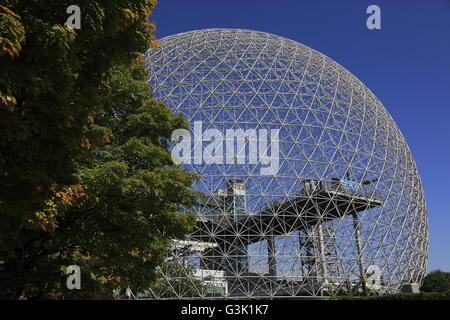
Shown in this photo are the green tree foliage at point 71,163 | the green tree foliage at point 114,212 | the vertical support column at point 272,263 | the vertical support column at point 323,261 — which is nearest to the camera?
the green tree foliage at point 71,163

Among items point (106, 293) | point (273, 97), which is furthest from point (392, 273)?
point (106, 293)

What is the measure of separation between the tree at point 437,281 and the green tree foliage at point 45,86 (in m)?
41.7

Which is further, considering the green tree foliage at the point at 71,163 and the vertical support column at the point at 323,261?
the vertical support column at the point at 323,261

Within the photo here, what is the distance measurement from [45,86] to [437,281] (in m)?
45.9

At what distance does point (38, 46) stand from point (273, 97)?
21875 mm

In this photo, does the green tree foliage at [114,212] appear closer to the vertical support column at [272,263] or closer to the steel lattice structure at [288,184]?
the steel lattice structure at [288,184]

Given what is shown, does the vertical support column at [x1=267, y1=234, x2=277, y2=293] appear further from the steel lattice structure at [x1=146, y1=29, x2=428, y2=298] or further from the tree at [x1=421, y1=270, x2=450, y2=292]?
the tree at [x1=421, y1=270, x2=450, y2=292]

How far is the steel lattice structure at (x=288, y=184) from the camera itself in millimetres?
21203

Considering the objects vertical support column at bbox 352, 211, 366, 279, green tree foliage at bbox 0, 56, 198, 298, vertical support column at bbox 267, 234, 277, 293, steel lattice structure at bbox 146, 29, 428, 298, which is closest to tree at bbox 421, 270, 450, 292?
steel lattice structure at bbox 146, 29, 428, 298

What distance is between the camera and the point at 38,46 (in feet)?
12.4

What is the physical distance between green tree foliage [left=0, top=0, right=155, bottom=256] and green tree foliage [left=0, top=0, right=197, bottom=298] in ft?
0.04

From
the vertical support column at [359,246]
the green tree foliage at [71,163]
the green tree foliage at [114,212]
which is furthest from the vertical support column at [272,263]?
the green tree foliage at [71,163]
